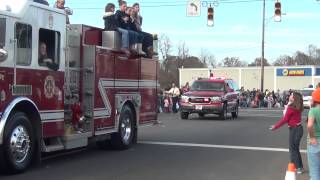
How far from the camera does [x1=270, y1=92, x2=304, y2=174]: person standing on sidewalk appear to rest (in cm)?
1086

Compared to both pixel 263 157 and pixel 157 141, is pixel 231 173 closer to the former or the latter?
pixel 263 157

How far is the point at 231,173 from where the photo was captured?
10734mm

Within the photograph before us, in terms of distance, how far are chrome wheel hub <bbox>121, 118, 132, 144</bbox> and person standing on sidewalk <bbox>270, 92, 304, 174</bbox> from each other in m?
4.33

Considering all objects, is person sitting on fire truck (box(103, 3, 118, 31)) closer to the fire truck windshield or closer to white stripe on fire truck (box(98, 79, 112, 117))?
white stripe on fire truck (box(98, 79, 112, 117))

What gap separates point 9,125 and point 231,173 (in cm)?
401

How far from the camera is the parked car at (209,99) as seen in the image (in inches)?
1027

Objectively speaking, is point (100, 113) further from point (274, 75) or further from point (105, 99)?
point (274, 75)

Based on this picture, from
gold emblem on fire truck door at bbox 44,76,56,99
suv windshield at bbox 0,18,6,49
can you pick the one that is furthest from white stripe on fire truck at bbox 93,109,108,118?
suv windshield at bbox 0,18,6,49

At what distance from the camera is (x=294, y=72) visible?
299 ft

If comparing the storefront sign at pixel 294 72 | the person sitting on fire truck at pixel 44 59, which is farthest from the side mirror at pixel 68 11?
the storefront sign at pixel 294 72

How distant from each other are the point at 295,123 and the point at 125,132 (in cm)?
477

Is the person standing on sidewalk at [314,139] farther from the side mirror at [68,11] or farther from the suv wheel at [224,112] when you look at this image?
the suv wheel at [224,112]

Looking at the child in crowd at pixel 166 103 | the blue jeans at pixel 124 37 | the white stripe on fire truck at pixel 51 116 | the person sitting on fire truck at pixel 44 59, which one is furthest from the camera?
the child in crowd at pixel 166 103

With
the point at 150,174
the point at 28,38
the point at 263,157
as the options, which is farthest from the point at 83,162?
the point at 263,157
